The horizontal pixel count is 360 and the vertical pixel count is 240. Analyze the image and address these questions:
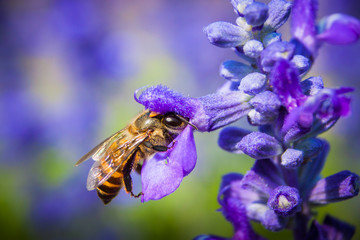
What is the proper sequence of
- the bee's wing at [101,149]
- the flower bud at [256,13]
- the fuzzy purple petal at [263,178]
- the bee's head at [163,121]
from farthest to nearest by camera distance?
the bee's wing at [101,149], the bee's head at [163,121], the fuzzy purple petal at [263,178], the flower bud at [256,13]

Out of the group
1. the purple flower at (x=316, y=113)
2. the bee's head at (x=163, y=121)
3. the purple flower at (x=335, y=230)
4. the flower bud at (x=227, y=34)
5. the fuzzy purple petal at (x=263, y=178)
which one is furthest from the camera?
the bee's head at (x=163, y=121)

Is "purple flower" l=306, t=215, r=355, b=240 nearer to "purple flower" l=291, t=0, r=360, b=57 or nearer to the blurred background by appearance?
"purple flower" l=291, t=0, r=360, b=57

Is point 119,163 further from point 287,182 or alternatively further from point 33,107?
point 33,107

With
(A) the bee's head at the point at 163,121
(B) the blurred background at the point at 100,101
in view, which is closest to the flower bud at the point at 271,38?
(A) the bee's head at the point at 163,121

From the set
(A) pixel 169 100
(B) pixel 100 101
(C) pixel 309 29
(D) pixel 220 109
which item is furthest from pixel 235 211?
(B) pixel 100 101

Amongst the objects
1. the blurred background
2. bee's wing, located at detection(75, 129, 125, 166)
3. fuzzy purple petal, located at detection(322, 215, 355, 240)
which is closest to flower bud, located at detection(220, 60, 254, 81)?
bee's wing, located at detection(75, 129, 125, 166)

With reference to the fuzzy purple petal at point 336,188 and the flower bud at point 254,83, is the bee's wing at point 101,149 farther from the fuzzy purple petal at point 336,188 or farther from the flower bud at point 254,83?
the fuzzy purple petal at point 336,188

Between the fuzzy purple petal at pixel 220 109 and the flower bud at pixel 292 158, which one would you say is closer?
the flower bud at pixel 292 158
